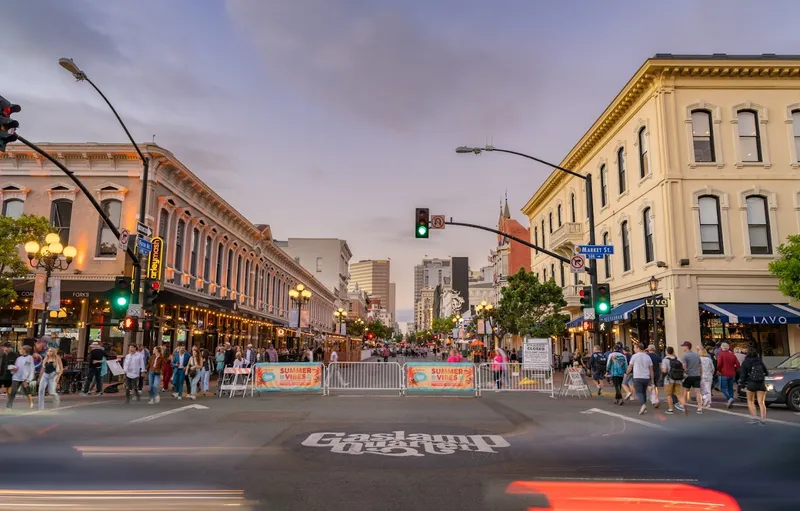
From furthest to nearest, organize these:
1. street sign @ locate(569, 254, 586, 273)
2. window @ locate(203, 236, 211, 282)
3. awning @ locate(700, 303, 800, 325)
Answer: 1. window @ locate(203, 236, 211, 282)
2. awning @ locate(700, 303, 800, 325)
3. street sign @ locate(569, 254, 586, 273)

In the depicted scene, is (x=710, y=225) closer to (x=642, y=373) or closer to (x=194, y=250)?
(x=642, y=373)

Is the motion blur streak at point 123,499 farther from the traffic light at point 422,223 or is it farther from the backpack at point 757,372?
the traffic light at point 422,223

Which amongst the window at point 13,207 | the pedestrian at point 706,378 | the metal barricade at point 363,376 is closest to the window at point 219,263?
the window at point 13,207

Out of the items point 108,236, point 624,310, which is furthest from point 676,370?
point 108,236

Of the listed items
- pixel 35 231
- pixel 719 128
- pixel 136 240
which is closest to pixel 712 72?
pixel 719 128

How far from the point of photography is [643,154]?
95.9 ft

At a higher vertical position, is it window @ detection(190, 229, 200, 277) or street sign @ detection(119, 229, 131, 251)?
window @ detection(190, 229, 200, 277)

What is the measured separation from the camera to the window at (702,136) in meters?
27.1

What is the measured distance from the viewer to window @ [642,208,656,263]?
28156mm

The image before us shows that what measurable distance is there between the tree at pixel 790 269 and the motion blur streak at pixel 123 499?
2380 centimetres

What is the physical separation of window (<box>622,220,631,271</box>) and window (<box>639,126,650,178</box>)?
3233mm

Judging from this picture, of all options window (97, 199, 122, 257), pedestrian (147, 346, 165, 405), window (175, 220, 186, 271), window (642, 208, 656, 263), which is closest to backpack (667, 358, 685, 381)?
window (642, 208, 656, 263)

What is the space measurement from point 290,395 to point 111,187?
47.6 ft

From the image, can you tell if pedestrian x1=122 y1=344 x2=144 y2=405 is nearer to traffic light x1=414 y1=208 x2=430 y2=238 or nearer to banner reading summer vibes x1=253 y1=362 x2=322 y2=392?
banner reading summer vibes x1=253 y1=362 x2=322 y2=392
